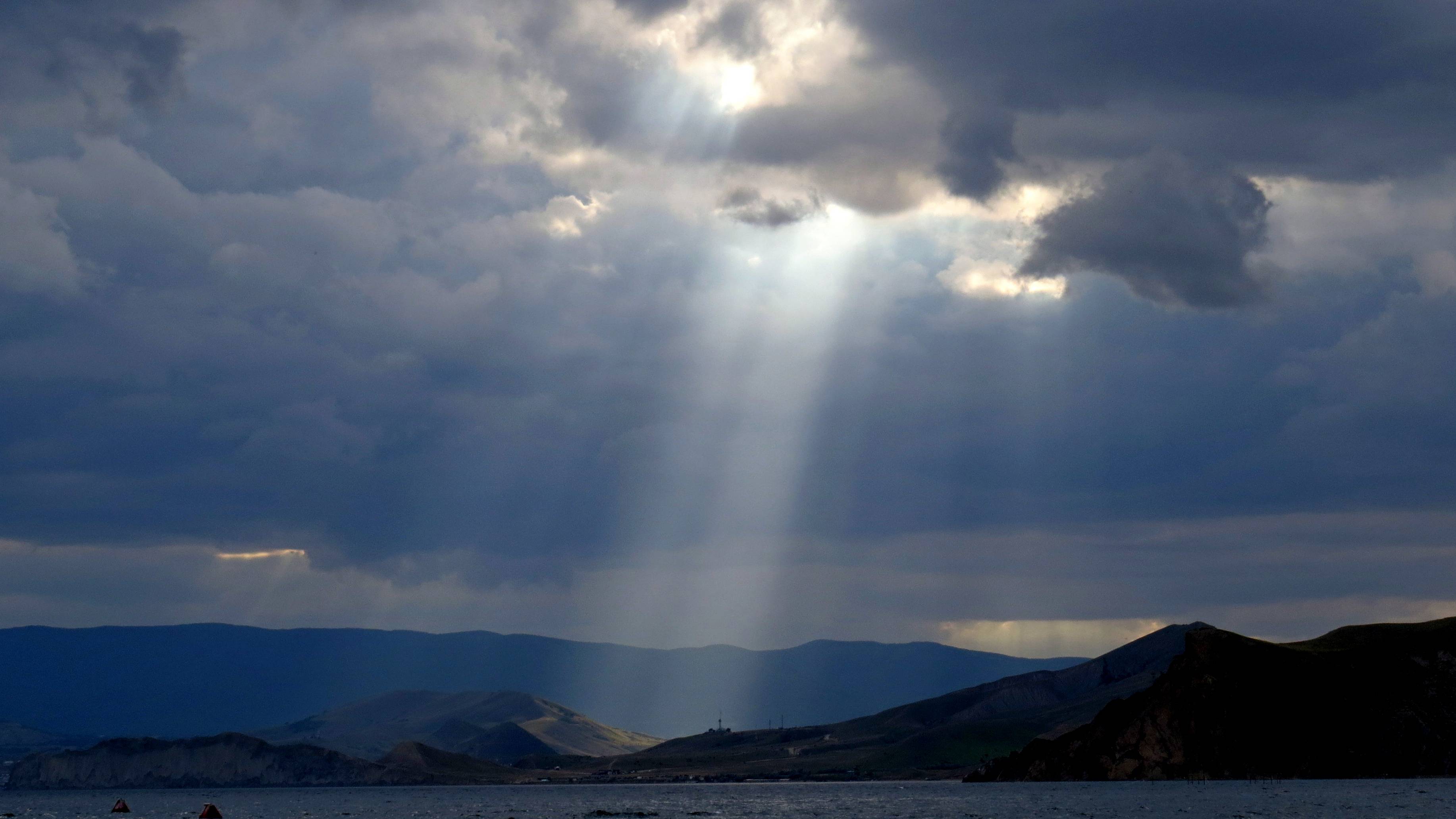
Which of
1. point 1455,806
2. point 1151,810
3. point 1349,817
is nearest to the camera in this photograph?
point 1349,817

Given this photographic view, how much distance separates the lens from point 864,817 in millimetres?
198250

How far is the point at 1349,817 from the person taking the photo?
537 ft

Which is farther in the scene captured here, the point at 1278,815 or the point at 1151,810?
the point at 1151,810

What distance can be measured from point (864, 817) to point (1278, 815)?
2219 inches

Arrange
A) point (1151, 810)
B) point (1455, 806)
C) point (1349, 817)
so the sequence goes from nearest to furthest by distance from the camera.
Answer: point (1349, 817) → point (1455, 806) → point (1151, 810)

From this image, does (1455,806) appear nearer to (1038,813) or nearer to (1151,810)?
(1151,810)

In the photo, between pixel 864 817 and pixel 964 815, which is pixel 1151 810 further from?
pixel 864 817

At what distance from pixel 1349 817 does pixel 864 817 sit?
2565 inches

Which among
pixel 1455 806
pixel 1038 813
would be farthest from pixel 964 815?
pixel 1455 806

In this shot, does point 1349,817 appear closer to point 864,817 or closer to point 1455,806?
point 1455,806

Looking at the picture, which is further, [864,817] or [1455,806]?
[864,817]

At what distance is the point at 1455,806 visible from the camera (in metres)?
176

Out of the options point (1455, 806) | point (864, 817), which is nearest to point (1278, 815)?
point (1455, 806)

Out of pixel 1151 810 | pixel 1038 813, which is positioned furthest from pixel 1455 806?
pixel 1038 813
